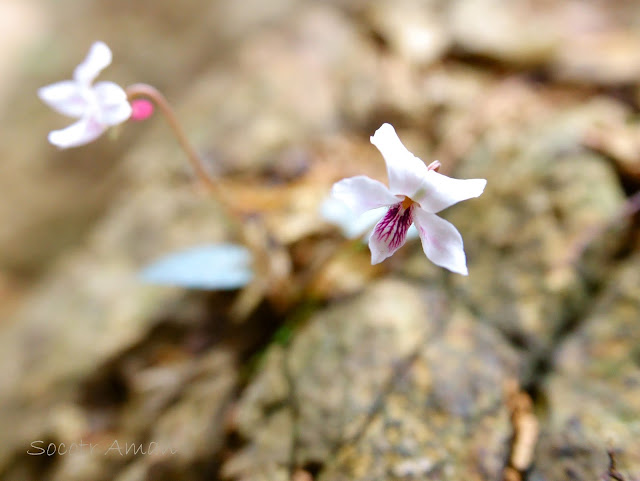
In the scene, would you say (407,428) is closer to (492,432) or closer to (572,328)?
(492,432)

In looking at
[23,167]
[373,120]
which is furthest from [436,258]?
[23,167]

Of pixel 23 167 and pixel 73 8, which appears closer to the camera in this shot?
pixel 23 167

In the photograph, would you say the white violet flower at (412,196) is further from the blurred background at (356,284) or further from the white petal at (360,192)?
the blurred background at (356,284)

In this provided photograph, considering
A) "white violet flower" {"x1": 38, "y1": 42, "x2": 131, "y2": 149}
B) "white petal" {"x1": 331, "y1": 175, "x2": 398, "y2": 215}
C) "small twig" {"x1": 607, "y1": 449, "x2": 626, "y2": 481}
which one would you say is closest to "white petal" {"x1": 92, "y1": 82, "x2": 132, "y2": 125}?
"white violet flower" {"x1": 38, "y1": 42, "x2": 131, "y2": 149}

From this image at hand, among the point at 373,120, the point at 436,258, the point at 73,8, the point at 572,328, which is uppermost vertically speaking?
the point at 73,8

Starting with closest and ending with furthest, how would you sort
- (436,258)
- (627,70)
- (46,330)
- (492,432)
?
(436,258)
(492,432)
(46,330)
(627,70)

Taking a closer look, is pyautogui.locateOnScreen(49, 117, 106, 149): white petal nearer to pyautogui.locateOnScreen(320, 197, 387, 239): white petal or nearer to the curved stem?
the curved stem

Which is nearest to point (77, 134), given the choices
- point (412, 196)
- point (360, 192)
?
point (360, 192)
